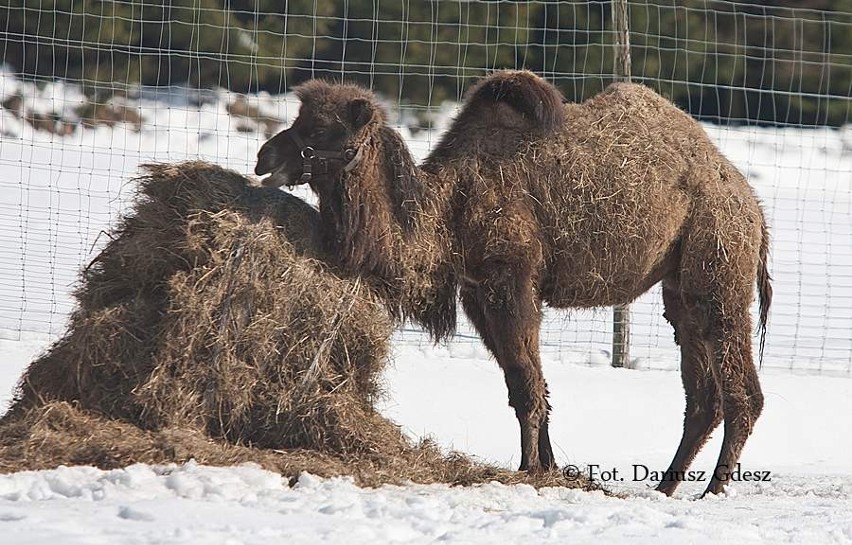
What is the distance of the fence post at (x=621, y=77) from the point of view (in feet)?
33.0

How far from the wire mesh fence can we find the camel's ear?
328cm

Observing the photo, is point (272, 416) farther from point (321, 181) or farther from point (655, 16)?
point (655, 16)

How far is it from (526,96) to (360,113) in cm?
93

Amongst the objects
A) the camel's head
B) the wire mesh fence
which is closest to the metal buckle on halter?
the camel's head

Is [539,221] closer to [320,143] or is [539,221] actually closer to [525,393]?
[525,393]

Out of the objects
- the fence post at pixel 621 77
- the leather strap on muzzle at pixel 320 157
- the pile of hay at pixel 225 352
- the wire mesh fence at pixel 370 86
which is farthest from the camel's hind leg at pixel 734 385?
the wire mesh fence at pixel 370 86

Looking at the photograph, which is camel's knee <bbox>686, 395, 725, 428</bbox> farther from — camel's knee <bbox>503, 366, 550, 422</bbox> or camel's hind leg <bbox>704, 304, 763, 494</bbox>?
camel's knee <bbox>503, 366, 550, 422</bbox>

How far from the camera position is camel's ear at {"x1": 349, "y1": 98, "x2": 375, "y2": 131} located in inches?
269

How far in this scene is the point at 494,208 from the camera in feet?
22.7

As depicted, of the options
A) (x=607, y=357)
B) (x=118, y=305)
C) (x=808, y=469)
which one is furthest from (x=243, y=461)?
(x=607, y=357)

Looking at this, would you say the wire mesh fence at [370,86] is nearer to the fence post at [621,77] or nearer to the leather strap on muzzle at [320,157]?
the fence post at [621,77]

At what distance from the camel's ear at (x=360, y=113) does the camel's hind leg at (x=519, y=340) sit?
1049 mm

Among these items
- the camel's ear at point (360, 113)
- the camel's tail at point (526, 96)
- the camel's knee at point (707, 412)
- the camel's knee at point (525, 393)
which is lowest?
the camel's knee at point (707, 412)

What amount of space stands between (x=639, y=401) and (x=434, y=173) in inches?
117
